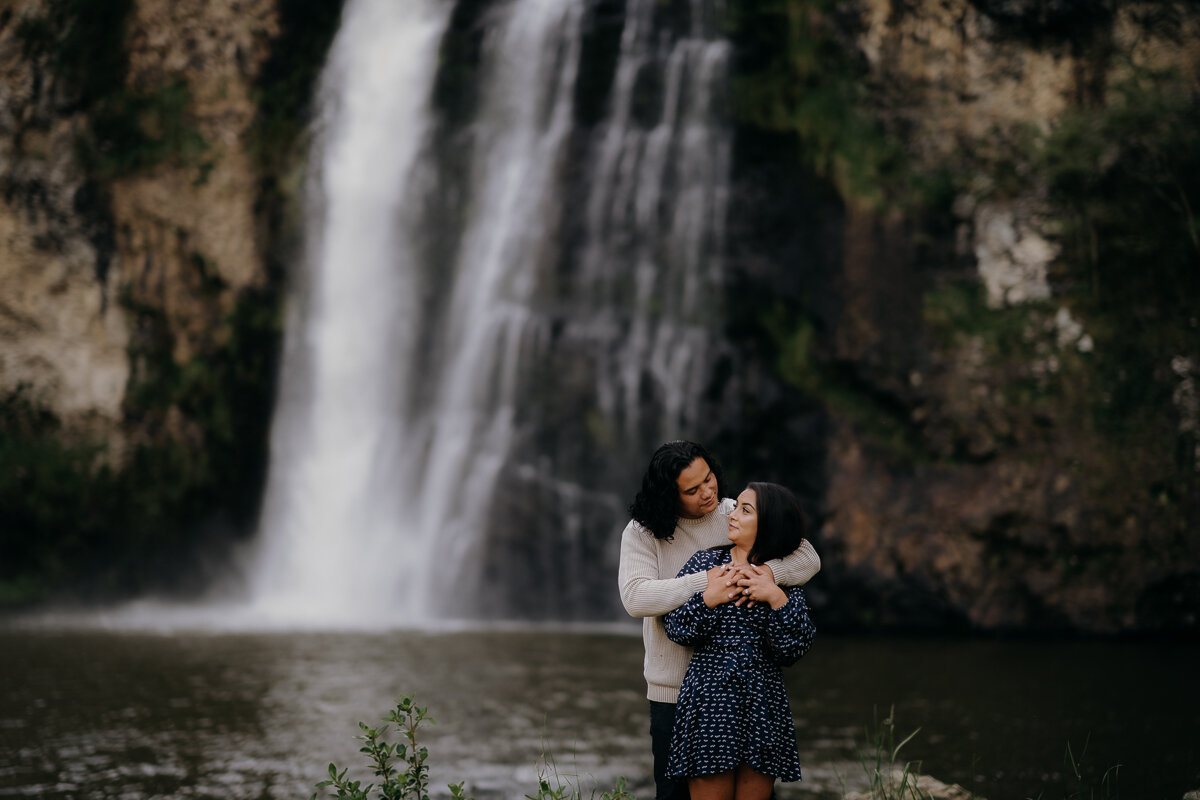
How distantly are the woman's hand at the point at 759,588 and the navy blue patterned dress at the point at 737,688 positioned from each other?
42 millimetres

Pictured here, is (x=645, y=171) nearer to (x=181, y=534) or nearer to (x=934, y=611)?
(x=934, y=611)

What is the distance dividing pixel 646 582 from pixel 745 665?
1.31 ft

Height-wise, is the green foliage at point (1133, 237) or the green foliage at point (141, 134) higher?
the green foliage at point (141, 134)

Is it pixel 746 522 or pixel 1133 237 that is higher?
pixel 1133 237

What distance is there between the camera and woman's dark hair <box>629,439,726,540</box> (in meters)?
3.40

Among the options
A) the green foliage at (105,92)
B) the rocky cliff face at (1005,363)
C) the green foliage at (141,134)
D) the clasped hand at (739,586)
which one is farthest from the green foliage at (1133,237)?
the green foliage at (105,92)

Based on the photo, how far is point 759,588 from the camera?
3131 millimetres

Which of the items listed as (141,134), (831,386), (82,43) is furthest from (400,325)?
(831,386)

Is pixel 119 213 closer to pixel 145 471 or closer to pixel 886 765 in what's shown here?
pixel 145 471

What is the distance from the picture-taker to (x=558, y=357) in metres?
15.2

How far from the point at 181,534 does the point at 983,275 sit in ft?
41.9

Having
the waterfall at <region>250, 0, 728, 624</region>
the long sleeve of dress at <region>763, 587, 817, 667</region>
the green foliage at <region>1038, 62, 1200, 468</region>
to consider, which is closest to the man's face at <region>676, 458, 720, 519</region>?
the long sleeve of dress at <region>763, 587, 817, 667</region>

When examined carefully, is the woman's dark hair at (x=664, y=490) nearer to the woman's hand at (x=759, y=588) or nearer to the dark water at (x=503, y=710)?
the woman's hand at (x=759, y=588)

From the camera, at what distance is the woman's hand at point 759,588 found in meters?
3.13
